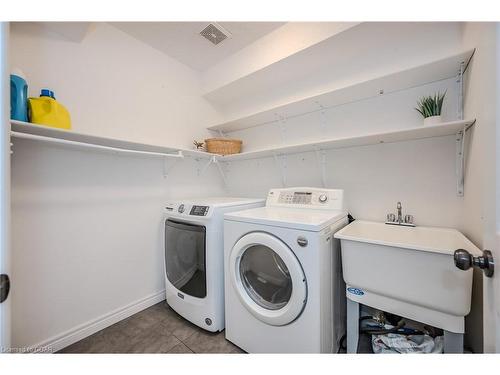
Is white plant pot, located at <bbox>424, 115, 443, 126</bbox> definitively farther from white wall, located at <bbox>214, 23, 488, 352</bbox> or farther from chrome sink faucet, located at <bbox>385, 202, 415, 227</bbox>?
chrome sink faucet, located at <bbox>385, 202, 415, 227</bbox>

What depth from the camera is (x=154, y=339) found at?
145 centimetres

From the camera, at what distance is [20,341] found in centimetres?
123

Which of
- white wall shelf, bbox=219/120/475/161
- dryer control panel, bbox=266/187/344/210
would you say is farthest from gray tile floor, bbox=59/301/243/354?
white wall shelf, bbox=219/120/475/161

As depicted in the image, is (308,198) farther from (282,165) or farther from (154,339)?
(154,339)

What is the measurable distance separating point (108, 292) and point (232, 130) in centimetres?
216

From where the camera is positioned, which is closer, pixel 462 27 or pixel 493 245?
pixel 493 245

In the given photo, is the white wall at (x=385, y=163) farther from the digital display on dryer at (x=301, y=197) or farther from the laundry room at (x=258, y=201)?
the digital display on dryer at (x=301, y=197)

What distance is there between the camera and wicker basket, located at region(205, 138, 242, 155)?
7.07ft

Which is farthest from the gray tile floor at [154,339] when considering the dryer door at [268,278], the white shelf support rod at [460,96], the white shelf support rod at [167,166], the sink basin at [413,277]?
the white shelf support rod at [460,96]

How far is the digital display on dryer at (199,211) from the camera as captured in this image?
150 cm

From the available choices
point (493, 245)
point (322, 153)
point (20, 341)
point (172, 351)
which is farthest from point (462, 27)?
point (20, 341)

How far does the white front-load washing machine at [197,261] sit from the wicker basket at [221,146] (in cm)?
74
